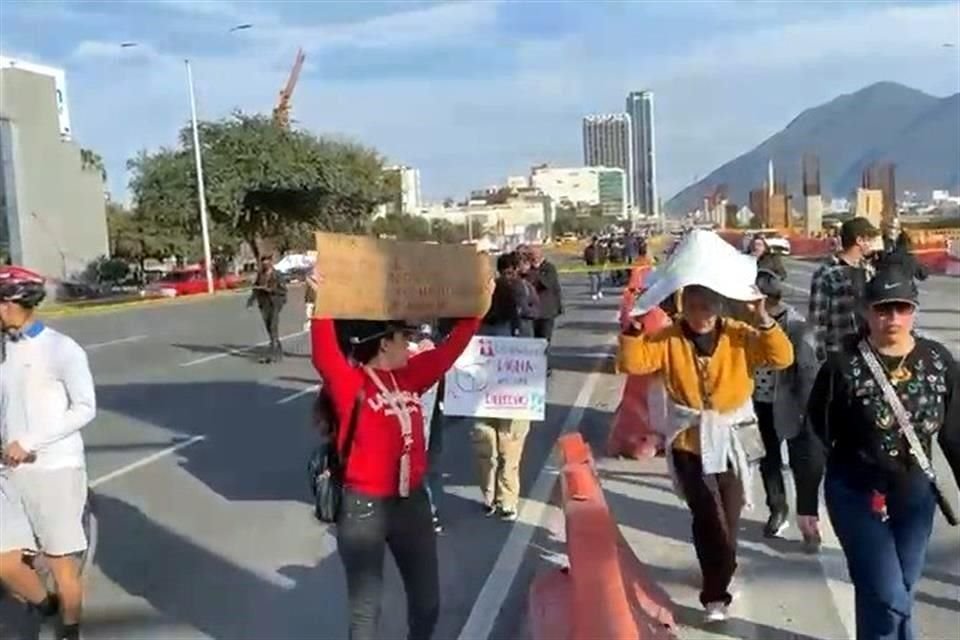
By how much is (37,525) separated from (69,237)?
70.8 metres

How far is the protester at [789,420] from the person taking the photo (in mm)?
7148

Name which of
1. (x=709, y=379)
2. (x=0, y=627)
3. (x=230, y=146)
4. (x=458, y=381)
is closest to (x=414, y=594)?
(x=709, y=379)

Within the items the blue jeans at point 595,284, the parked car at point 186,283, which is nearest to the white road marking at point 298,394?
the blue jeans at point 595,284

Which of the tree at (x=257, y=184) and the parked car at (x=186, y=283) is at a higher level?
the tree at (x=257, y=184)

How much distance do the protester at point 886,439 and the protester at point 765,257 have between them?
9.77ft

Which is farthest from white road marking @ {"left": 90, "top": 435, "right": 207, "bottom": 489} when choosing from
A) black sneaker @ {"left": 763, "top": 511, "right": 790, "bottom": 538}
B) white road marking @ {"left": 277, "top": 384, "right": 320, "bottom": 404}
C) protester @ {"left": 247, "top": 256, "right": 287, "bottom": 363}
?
protester @ {"left": 247, "top": 256, "right": 287, "bottom": 363}

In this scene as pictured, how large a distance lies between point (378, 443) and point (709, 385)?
65.4 inches

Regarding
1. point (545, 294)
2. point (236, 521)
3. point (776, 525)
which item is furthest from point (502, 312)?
point (545, 294)

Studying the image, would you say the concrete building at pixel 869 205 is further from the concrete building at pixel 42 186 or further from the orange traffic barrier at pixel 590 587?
the concrete building at pixel 42 186

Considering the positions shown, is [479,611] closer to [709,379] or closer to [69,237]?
[709,379]

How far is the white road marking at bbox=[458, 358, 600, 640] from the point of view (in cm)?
602

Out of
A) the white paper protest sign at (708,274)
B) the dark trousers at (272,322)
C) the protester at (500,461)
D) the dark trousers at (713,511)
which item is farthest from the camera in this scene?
the dark trousers at (272,322)

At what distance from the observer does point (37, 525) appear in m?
5.34

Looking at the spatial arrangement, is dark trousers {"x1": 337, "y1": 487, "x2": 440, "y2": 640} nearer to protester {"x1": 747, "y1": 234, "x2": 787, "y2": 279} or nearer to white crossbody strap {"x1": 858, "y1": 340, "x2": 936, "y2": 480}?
white crossbody strap {"x1": 858, "y1": 340, "x2": 936, "y2": 480}
